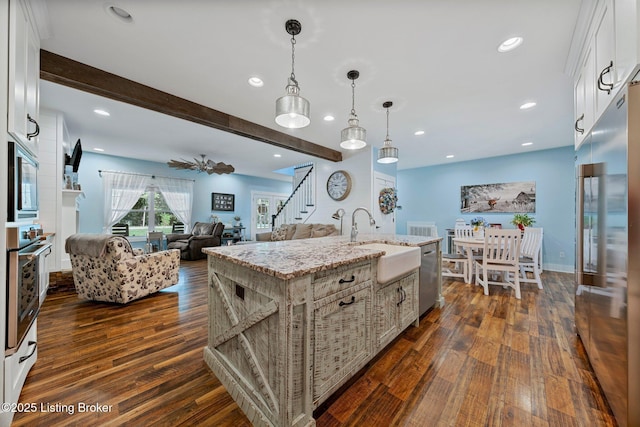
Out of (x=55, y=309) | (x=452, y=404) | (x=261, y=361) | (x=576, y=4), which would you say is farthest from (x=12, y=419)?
(x=576, y=4)

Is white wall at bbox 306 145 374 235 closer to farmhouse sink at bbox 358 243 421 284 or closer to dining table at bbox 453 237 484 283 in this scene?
dining table at bbox 453 237 484 283

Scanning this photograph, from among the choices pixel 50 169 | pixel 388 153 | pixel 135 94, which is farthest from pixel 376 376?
pixel 50 169

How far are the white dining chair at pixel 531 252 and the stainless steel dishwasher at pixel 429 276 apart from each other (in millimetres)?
1975

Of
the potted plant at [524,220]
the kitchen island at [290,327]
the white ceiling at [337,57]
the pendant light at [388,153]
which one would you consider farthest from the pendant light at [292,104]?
the potted plant at [524,220]

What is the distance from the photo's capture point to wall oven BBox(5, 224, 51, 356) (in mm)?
1233

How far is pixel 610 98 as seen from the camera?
1.39m

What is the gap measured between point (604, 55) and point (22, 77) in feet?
11.8

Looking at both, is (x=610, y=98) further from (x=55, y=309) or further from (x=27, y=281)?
(x=55, y=309)

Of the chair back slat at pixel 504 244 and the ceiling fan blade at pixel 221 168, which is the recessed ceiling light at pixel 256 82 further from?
the chair back slat at pixel 504 244

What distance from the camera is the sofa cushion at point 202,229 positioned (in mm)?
6625

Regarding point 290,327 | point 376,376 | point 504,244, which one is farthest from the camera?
point 504,244

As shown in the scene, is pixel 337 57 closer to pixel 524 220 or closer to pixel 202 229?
pixel 524 220

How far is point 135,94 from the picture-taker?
8.68 feet

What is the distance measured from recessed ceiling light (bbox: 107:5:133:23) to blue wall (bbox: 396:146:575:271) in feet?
22.4
